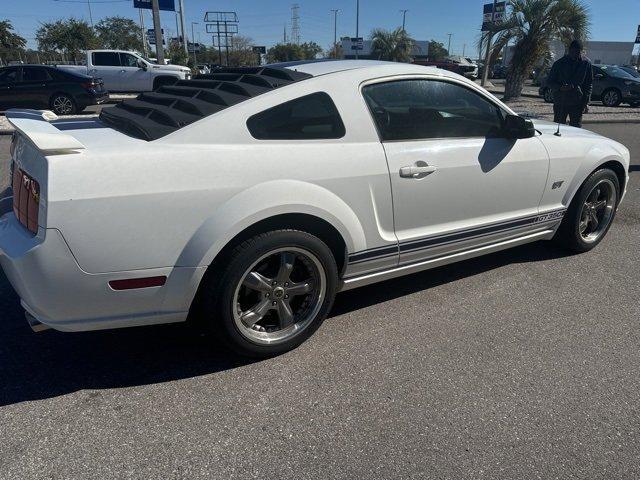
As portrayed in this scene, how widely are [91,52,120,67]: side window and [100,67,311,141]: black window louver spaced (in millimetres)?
17528

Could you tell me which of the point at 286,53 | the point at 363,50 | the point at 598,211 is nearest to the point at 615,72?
the point at 598,211

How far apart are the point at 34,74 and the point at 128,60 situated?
19.7ft

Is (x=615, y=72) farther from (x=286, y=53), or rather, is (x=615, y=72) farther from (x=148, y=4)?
(x=286, y=53)

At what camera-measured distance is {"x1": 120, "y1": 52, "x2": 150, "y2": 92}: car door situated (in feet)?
61.7

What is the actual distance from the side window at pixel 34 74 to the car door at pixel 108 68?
18.0 feet

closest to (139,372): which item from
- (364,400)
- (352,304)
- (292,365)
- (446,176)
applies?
(292,365)

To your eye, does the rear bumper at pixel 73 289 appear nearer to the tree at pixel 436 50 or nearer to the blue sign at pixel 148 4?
the blue sign at pixel 148 4

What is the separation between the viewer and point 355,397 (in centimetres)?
251

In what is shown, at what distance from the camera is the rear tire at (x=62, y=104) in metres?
13.5

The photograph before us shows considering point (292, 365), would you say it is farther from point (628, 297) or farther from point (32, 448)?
point (628, 297)

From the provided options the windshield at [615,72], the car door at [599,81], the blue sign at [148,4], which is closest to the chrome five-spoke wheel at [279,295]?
the car door at [599,81]

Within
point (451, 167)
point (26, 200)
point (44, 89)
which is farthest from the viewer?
point (44, 89)

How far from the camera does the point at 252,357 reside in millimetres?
2781

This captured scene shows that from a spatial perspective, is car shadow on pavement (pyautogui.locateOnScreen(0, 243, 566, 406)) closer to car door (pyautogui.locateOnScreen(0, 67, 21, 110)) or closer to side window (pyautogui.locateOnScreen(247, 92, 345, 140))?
side window (pyautogui.locateOnScreen(247, 92, 345, 140))
